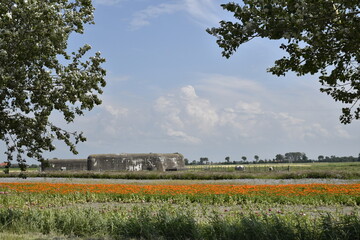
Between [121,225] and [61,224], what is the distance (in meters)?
1.74

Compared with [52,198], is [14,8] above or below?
above

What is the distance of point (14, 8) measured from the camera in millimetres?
9023

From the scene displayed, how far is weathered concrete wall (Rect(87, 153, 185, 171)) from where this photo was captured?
5150 centimetres

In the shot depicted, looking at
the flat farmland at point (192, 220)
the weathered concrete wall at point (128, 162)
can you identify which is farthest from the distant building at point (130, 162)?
the flat farmland at point (192, 220)

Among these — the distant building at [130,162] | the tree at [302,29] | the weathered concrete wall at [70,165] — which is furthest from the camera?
the weathered concrete wall at [70,165]

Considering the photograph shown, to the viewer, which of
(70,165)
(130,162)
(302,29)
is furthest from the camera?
(70,165)

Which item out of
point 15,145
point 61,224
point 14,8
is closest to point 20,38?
point 14,8

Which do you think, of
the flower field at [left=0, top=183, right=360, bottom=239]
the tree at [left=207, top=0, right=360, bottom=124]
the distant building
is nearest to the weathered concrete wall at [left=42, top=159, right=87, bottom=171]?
the distant building

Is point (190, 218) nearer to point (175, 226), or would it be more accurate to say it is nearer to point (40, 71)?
point (175, 226)

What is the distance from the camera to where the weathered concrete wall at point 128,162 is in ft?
169

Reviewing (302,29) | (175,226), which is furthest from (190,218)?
(302,29)

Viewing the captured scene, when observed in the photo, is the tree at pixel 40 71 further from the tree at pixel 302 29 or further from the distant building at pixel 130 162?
the distant building at pixel 130 162

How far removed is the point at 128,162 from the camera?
170 ft

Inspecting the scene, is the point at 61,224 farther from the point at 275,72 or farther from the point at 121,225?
the point at 275,72
